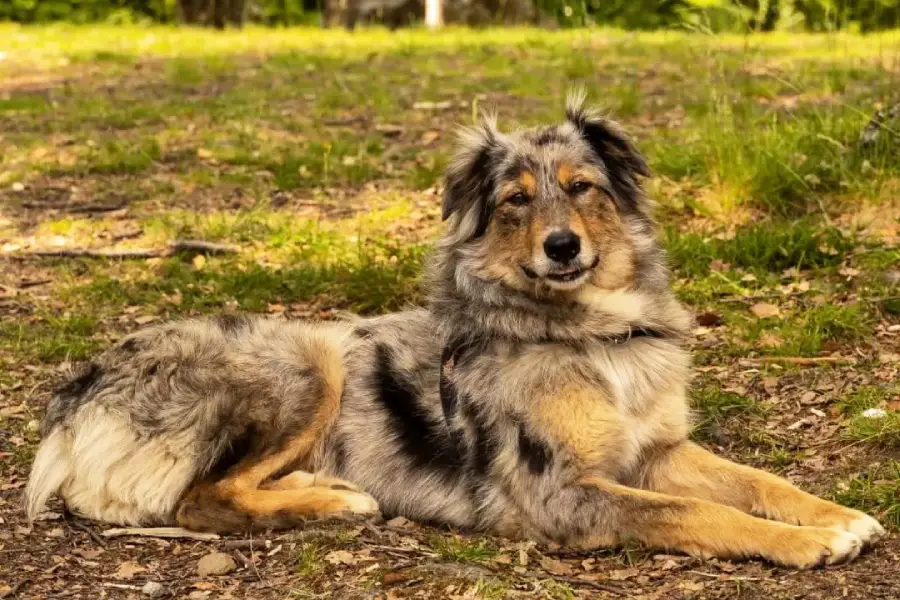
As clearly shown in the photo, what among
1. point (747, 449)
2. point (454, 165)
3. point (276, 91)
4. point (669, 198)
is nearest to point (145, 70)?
point (276, 91)

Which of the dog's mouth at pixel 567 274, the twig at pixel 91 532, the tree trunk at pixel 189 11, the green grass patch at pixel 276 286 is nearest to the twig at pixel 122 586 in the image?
the twig at pixel 91 532


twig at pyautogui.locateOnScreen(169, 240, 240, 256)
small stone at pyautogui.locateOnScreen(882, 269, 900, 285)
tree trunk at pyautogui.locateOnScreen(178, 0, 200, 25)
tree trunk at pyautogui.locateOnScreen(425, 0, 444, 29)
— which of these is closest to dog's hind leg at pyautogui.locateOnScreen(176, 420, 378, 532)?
twig at pyautogui.locateOnScreen(169, 240, 240, 256)

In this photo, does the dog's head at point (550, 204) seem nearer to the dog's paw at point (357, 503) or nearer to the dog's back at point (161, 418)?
the dog's back at point (161, 418)

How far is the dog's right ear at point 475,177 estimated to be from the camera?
5.32m

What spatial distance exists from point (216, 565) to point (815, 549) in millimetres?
2359

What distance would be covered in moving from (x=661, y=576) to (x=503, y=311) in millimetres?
1382

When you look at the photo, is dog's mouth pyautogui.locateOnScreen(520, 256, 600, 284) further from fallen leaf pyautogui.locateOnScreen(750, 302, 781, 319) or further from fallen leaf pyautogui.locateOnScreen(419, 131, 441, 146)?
fallen leaf pyautogui.locateOnScreen(419, 131, 441, 146)

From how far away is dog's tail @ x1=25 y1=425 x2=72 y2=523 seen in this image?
5.06 m

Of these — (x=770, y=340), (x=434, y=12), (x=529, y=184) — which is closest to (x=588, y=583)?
(x=529, y=184)

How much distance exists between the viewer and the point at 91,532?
5.01m

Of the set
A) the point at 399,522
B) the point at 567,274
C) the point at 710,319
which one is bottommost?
the point at 399,522

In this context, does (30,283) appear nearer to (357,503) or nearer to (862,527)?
(357,503)

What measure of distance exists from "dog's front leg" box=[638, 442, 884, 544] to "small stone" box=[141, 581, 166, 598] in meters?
2.15

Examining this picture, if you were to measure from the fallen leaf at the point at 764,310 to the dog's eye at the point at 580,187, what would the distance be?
212 cm
